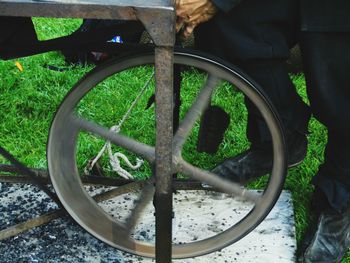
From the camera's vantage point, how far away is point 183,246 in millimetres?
2078

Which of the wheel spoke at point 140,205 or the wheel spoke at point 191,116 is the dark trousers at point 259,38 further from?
the wheel spoke at point 140,205

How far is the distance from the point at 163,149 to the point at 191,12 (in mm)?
399

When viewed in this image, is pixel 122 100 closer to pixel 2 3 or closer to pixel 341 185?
pixel 341 185

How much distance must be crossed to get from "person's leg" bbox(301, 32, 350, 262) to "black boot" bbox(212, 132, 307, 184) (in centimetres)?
18

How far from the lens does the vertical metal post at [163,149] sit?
1.74m

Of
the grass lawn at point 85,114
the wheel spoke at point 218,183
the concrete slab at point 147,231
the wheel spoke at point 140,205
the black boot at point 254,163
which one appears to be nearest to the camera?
the wheel spoke at point 218,183

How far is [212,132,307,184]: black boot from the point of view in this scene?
8.57 feet

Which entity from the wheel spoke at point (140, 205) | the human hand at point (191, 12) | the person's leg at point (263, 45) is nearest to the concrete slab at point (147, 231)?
the person's leg at point (263, 45)

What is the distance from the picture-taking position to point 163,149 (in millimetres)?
1845

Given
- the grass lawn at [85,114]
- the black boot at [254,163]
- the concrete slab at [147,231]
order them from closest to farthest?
the concrete slab at [147,231], the black boot at [254,163], the grass lawn at [85,114]

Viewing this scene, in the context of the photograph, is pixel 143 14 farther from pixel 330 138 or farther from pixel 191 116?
pixel 330 138

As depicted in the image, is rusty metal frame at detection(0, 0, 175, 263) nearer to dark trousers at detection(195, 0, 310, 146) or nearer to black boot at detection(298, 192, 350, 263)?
dark trousers at detection(195, 0, 310, 146)

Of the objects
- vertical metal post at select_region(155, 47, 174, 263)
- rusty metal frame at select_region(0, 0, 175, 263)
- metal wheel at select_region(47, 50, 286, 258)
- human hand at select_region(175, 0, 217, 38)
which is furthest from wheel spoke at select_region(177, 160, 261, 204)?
human hand at select_region(175, 0, 217, 38)

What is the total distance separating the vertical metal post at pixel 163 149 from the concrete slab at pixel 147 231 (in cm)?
40
